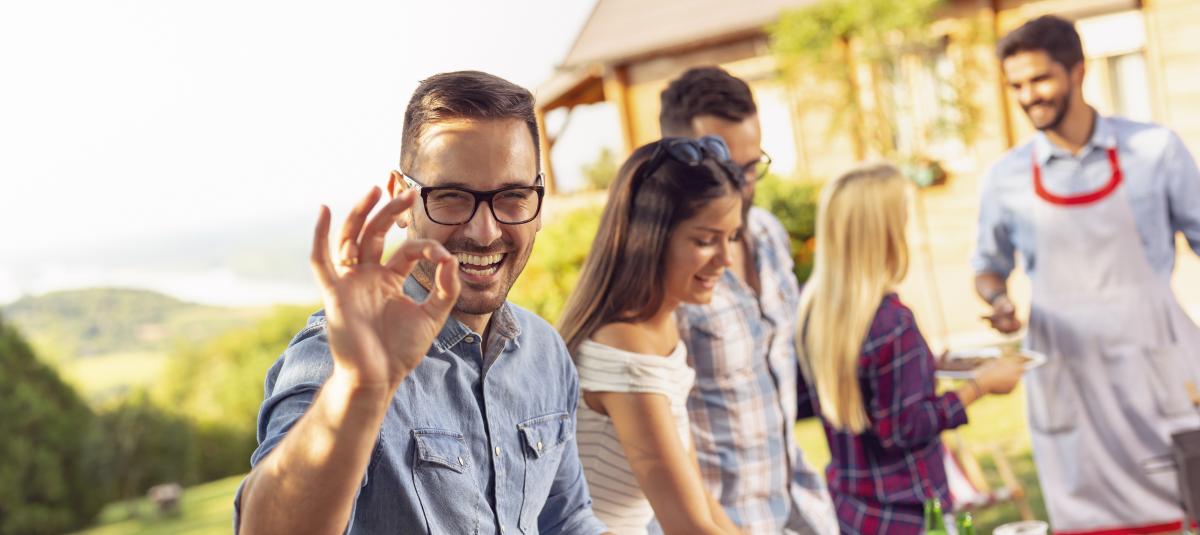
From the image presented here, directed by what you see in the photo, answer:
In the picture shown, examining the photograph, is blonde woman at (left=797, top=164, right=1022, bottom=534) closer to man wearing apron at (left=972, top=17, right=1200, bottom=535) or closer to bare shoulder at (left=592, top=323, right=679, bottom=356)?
man wearing apron at (left=972, top=17, right=1200, bottom=535)

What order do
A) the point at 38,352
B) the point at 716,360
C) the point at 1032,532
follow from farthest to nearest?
1. the point at 38,352
2. the point at 716,360
3. the point at 1032,532

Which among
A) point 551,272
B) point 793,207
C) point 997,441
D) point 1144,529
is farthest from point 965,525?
point 793,207

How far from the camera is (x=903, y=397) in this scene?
382cm

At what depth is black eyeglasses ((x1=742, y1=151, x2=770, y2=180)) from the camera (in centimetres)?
380

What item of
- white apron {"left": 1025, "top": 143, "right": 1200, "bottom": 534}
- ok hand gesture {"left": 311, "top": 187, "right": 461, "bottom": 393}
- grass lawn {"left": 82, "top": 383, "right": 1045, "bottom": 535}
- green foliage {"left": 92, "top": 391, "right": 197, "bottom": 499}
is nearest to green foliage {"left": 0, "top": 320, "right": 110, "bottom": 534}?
green foliage {"left": 92, "top": 391, "right": 197, "bottom": 499}

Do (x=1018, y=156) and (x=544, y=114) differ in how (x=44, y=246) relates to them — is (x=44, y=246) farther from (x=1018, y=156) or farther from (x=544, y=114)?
(x=1018, y=156)

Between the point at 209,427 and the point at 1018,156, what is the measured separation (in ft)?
25.1

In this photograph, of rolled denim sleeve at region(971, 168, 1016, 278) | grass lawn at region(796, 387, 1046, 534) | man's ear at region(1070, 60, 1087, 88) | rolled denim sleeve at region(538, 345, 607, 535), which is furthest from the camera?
grass lawn at region(796, 387, 1046, 534)

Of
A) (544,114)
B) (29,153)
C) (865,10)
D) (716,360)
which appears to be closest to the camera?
(716,360)

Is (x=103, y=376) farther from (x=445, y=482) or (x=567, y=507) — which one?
(x=445, y=482)

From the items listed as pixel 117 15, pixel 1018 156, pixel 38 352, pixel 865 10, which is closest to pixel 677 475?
pixel 1018 156

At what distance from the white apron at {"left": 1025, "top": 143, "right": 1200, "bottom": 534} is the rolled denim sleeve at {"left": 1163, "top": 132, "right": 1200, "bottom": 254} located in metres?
0.18

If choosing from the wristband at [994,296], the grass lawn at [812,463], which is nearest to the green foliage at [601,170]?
the grass lawn at [812,463]

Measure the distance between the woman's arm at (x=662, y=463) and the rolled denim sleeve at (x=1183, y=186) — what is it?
2.98m
